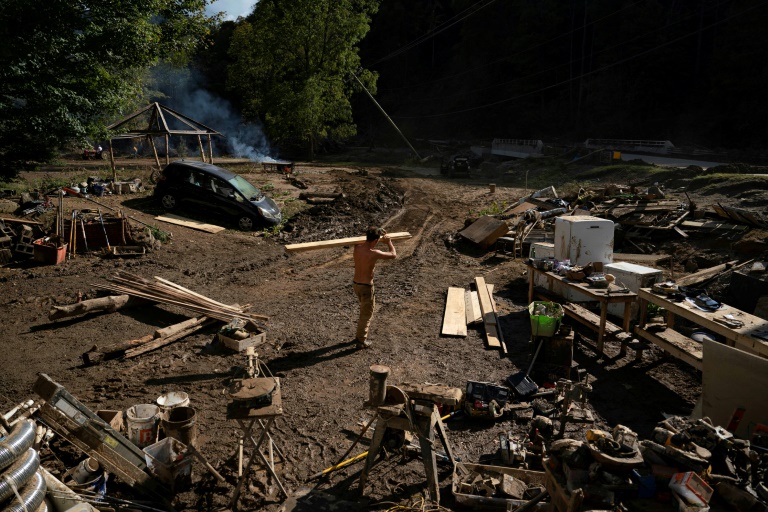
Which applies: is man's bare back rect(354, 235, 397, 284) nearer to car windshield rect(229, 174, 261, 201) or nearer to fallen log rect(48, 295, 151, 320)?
fallen log rect(48, 295, 151, 320)

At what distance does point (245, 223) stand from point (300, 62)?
84.2 ft

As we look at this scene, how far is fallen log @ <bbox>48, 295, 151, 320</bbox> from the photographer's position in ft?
31.7

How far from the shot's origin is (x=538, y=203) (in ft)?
62.5

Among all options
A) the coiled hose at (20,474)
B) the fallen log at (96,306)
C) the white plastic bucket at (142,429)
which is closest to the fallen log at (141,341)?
the fallen log at (96,306)

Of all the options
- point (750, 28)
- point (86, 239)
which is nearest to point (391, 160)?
point (750, 28)

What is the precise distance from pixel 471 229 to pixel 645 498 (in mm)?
12945

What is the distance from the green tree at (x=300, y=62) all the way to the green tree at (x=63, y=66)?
2121 centimetres

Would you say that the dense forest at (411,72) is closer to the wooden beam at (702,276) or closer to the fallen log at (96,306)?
the fallen log at (96,306)

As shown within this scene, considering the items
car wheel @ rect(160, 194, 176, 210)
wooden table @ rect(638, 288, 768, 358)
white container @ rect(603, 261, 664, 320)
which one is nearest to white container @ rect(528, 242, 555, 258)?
white container @ rect(603, 261, 664, 320)

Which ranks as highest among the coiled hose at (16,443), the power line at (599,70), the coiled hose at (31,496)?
the power line at (599,70)

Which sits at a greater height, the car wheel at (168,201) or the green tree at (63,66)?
the green tree at (63,66)

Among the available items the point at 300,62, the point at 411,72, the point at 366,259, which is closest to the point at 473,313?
the point at 366,259

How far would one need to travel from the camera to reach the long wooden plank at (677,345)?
791 centimetres

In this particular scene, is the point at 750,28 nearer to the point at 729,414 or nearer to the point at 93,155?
the point at 729,414
